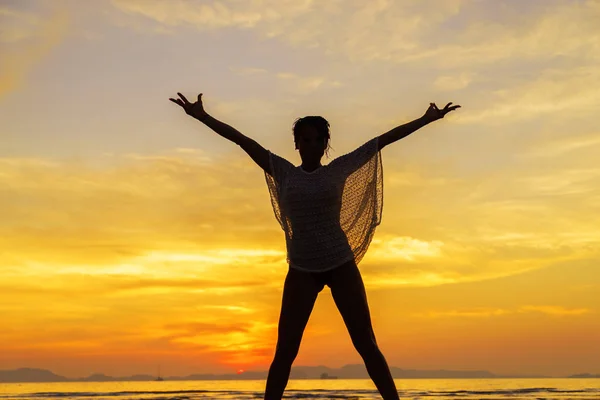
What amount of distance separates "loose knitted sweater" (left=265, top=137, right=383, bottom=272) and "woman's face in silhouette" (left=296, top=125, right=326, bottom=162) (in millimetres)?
122

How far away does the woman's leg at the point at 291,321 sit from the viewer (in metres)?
6.09

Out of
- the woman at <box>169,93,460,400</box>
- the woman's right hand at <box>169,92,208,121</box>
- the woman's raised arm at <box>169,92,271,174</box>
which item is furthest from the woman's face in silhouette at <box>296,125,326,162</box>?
the woman's right hand at <box>169,92,208,121</box>

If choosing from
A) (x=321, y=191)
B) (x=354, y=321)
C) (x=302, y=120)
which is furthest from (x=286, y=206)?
(x=354, y=321)

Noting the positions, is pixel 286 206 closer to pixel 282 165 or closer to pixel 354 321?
pixel 282 165

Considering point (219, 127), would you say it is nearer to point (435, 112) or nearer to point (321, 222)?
point (321, 222)

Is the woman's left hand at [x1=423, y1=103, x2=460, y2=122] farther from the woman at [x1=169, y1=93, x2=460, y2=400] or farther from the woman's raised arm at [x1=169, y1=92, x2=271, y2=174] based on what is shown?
the woman's raised arm at [x1=169, y1=92, x2=271, y2=174]

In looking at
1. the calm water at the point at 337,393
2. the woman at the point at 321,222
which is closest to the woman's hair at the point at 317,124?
the woman at the point at 321,222

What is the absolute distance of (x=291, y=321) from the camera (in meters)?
6.10

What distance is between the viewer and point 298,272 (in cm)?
616

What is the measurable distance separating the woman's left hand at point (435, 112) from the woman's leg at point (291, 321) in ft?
5.57

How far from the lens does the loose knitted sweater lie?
6.16m

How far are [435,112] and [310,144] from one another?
1.11 metres

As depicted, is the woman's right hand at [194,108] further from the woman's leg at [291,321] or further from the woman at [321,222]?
the woman's leg at [291,321]

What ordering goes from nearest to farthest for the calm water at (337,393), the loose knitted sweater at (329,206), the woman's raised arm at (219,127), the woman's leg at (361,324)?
the woman's leg at (361,324)
the loose knitted sweater at (329,206)
the woman's raised arm at (219,127)
the calm water at (337,393)
